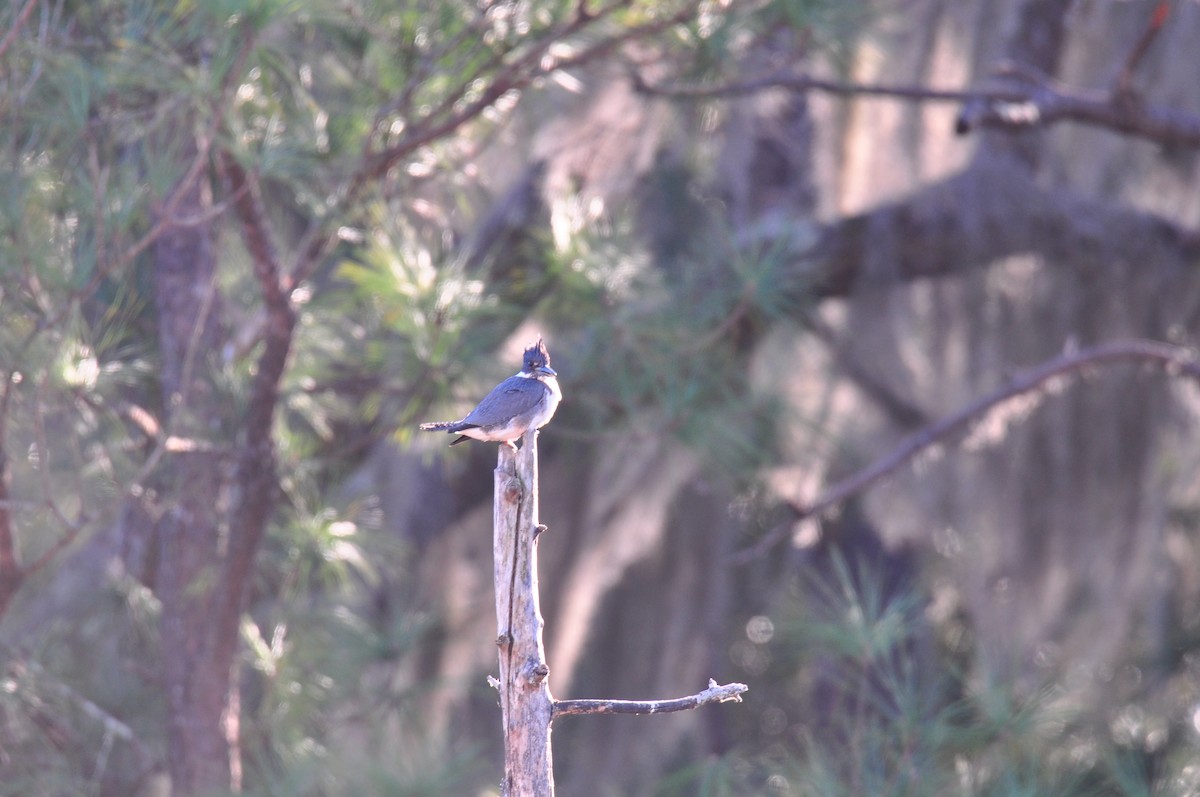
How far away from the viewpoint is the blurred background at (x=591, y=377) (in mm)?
2244

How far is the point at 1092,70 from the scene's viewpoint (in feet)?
11.8

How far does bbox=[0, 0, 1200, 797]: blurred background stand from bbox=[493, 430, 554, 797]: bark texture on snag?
85 cm

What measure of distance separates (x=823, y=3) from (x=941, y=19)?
128 cm

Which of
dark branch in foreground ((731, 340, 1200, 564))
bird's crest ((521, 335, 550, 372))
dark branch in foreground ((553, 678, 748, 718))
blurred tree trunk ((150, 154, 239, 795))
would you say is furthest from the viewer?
dark branch in foreground ((731, 340, 1200, 564))

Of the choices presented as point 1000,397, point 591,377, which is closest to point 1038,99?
point 1000,397

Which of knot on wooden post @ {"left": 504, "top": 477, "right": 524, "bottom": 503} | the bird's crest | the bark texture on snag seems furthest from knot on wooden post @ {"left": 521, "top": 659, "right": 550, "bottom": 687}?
the bird's crest

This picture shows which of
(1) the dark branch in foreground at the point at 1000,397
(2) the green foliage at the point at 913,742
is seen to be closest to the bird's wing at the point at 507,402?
(2) the green foliage at the point at 913,742

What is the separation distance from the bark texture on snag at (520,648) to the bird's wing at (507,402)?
0.14 metres

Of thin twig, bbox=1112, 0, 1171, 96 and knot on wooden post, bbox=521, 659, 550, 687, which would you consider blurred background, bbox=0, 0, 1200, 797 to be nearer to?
thin twig, bbox=1112, 0, 1171, 96

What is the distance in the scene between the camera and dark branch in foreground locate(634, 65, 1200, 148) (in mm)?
2678

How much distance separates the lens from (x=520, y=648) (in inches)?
54.3

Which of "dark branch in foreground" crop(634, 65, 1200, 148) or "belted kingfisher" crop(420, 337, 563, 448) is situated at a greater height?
"belted kingfisher" crop(420, 337, 563, 448)

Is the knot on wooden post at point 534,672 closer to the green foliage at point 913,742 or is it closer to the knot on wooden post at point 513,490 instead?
the knot on wooden post at point 513,490

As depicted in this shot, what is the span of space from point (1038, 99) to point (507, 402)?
1771 mm
